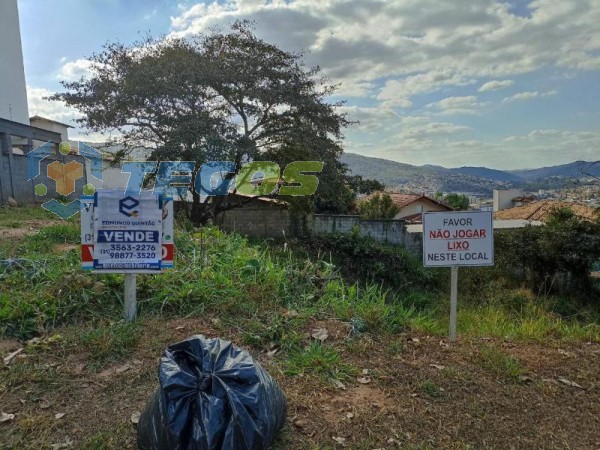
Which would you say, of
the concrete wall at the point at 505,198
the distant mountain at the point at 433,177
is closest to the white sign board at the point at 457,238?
the distant mountain at the point at 433,177

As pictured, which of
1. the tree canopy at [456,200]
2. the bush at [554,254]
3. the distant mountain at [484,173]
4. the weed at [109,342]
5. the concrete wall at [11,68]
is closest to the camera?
the weed at [109,342]

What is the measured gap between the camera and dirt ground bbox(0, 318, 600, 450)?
7.13ft

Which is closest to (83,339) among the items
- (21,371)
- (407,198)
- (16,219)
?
(21,371)

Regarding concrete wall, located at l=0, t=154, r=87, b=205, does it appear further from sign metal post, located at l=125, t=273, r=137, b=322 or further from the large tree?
sign metal post, located at l=125, t=273, r=137, b=322

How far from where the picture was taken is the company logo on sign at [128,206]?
3287mm

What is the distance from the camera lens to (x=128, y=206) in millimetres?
3301

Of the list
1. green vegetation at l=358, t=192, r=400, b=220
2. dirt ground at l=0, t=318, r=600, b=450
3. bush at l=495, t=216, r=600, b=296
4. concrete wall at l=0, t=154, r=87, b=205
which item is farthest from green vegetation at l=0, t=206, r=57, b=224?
green vegetation at l=358, t=192, r=400, b=220

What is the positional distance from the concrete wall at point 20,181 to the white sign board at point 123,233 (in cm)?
1057

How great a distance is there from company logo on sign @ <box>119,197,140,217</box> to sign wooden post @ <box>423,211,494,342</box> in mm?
2285

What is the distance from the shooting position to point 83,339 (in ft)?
10.0

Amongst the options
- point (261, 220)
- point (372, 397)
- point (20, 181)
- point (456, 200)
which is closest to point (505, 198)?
point (456, 200)

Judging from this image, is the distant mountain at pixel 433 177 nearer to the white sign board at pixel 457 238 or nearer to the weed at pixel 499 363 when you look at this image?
the white sign board at pixel 457 238

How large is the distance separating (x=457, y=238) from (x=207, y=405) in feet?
7.48

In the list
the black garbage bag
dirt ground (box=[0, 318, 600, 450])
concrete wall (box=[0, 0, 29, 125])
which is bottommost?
dirt ground (box=[0, 318, 600, 450])
